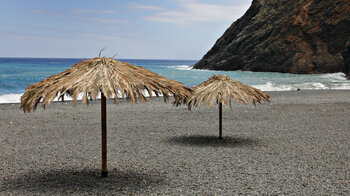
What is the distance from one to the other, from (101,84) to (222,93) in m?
3.41

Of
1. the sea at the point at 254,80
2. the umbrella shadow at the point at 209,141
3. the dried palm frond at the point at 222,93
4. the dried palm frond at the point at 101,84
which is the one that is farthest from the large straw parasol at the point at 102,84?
the sea at the point at 254,80

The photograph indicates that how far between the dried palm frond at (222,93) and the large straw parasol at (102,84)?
210 centimetres

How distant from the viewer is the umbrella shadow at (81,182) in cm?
514

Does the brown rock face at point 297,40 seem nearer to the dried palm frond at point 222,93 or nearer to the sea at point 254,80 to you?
the sea at point 254,80

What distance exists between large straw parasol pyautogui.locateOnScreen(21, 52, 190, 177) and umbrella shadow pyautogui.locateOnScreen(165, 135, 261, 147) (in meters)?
2.85

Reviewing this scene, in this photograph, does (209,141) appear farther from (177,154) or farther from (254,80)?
(254,80)

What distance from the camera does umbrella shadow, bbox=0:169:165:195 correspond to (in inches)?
202

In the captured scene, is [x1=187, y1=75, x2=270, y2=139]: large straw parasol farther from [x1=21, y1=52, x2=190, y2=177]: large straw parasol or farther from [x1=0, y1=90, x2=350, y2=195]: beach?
[x1=21, y1=52, x2=190, y2=177]: large straw parasol

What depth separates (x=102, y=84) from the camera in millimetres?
4961

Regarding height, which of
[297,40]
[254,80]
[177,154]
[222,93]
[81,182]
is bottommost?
[81,182]

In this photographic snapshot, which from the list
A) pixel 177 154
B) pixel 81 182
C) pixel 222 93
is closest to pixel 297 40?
pixel 222 93

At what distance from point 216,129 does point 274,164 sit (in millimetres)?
3738

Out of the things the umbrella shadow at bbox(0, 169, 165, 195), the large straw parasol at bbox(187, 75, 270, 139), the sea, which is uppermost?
the sea

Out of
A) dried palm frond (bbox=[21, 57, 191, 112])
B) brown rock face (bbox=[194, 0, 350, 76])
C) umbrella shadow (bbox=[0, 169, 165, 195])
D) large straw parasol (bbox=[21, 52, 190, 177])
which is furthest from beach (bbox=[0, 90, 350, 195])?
brown rock face (bbox=[194, 0, 350, 76])
